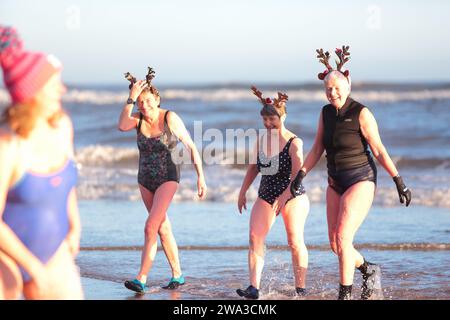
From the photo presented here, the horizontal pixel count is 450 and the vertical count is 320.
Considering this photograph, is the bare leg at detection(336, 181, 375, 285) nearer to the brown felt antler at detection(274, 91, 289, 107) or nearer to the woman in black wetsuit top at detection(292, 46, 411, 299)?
the woman in black wetsuit top at detection(292, 46, 411, 299)

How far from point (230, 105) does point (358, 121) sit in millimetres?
33238

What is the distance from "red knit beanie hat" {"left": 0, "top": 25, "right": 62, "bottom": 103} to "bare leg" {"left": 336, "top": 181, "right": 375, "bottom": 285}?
→ 341 centimetres

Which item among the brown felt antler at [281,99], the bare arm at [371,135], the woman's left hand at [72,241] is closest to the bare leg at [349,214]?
the bare arm at [371,135]

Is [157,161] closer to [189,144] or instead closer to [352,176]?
[189,144]

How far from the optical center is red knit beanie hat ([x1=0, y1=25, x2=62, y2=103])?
4.41 meters

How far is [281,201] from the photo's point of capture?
7812mm

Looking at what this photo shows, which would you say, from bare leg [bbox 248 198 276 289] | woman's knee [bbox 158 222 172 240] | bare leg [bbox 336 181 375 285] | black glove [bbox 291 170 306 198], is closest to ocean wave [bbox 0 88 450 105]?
woman's knee [bbox 158 222 172 240]

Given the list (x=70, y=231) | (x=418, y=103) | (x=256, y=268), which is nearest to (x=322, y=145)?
(x=256, y=268)

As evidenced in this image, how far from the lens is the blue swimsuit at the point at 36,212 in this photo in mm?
4383

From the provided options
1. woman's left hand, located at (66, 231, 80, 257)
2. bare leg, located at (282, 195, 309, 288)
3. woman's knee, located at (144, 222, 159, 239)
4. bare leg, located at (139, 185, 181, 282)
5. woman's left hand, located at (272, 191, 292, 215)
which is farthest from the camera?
bare leg, located at (139, 185, 181, 282)
